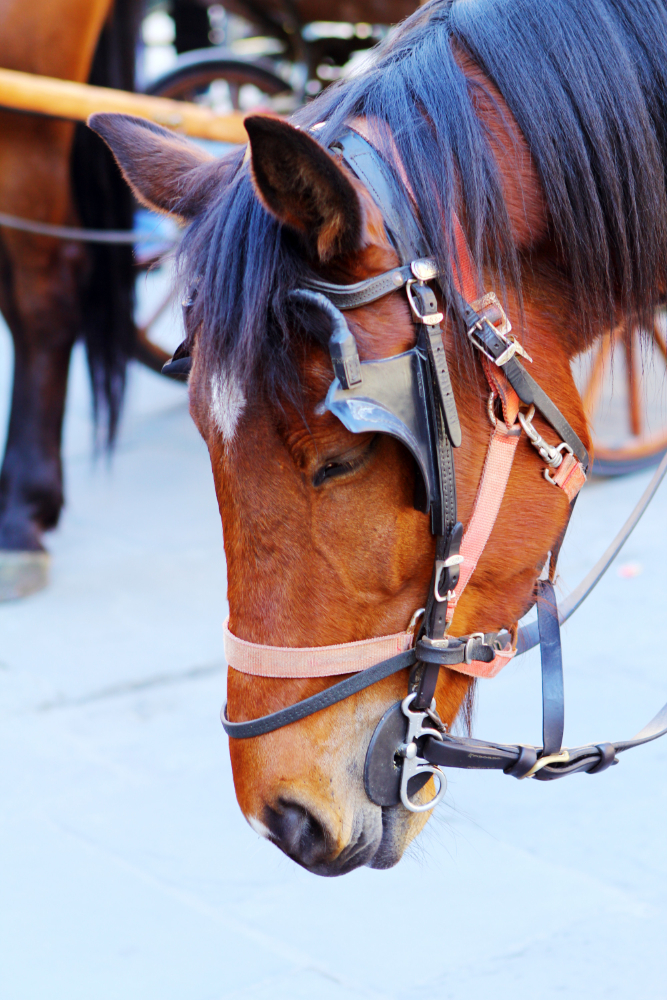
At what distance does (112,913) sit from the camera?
1704mm

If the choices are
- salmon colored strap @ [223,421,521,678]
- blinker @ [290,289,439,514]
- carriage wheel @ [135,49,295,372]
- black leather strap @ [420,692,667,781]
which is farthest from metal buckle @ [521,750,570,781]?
carriage wheel @ [135,49,295,372]

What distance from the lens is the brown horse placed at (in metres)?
0.98

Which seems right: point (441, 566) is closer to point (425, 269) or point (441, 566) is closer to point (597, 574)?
point (425, 269)

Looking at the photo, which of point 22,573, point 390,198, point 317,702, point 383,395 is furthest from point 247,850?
point 22,573

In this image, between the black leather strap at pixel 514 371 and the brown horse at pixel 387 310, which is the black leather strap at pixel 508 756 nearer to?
the brown horse at pixel 387 310

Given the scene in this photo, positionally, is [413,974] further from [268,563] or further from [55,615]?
[55,615]

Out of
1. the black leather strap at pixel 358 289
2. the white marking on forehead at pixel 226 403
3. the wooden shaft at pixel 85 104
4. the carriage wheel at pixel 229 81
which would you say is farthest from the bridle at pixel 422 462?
the carriage wheel at pixel 229 81

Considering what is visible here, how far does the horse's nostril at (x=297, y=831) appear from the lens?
102cm

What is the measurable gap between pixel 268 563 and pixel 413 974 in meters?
0.87

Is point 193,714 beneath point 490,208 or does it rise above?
beneath

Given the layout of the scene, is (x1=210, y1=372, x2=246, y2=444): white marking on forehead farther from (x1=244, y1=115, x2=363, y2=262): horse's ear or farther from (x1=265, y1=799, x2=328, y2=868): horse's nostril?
(x1=265, y1=799, x2=328, y2=868): horse's nostril

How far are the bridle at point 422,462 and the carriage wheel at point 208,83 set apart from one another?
133 inches

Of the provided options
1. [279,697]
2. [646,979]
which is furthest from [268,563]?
[646,979]

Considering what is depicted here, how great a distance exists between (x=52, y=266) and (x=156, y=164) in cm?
201
